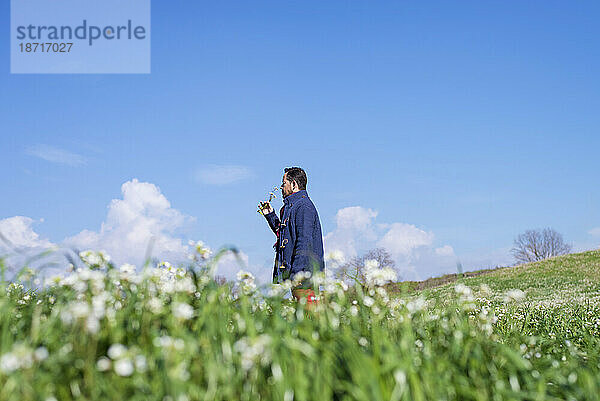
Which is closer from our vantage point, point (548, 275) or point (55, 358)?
point (55, 358)

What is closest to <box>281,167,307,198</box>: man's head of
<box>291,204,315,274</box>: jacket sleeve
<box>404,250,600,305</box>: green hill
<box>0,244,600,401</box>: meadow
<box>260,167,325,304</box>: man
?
<box>260,167,325,304</box>: man

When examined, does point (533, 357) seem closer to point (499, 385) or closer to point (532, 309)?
point (499, 385)

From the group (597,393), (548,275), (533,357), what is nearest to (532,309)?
(533,357)

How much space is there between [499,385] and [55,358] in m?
2.80

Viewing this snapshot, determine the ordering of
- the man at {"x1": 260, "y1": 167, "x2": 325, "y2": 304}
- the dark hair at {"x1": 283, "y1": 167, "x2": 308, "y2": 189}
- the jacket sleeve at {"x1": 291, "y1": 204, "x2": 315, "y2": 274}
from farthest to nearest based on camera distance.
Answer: the dark hair at {"x1": 283, "y1": 167, "x2": 308, "y2": 189}
the man at {"x1": 260, "y1": 167, "x2": 325, "y2": 304}
the jacket sleeve at {"x1": 291, "y1": 204, "x2": 315, "y2": 274}

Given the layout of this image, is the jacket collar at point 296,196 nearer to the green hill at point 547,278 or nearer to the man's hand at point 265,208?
the man's hand at point 265,208

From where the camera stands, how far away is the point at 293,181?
8875 millimetres

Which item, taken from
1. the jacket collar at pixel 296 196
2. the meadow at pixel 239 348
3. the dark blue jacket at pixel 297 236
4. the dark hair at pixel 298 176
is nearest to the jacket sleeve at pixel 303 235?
the dark blue jacket at pixel 297 236

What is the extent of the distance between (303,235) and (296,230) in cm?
19

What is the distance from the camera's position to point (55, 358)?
3.12 metres

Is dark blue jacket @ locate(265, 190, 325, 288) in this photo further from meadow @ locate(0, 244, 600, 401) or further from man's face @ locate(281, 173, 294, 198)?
meadow @ locate(0, 244, 600, 401)

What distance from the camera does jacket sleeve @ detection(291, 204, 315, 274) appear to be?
809cm

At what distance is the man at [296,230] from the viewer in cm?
819

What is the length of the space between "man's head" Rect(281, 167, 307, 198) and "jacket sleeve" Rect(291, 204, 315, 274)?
1.47ft
